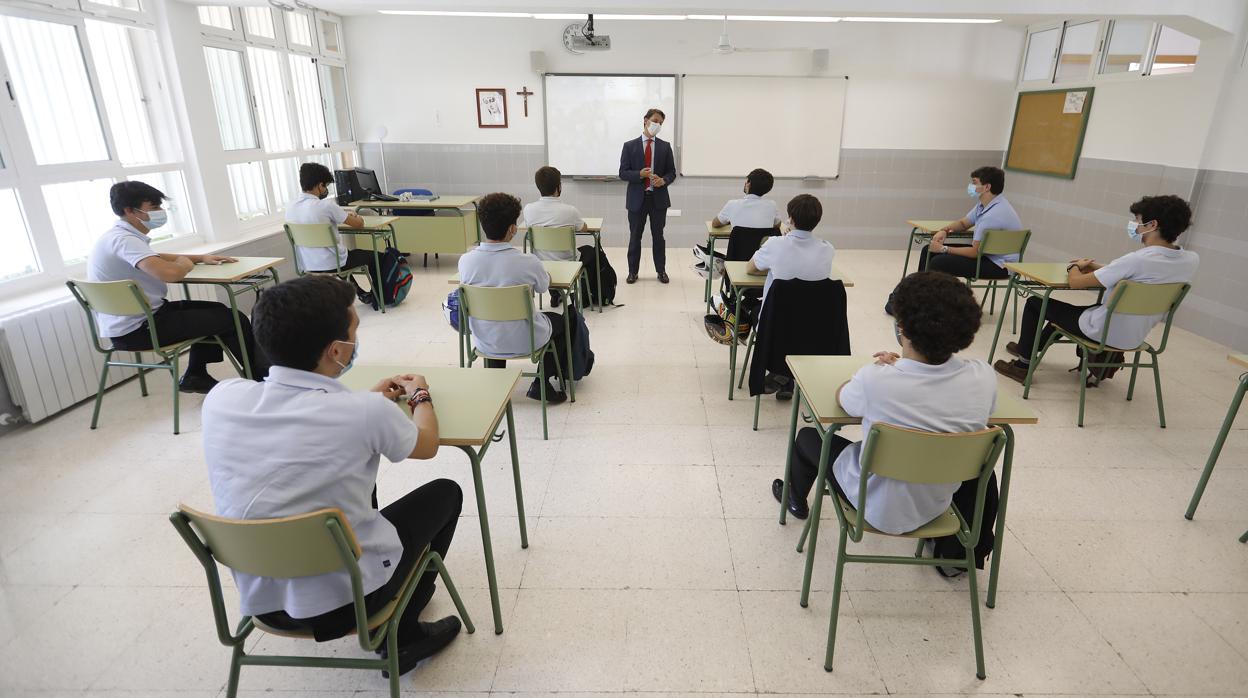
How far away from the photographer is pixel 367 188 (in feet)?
22.8

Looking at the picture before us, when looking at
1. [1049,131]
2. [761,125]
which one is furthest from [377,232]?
[1049,131]

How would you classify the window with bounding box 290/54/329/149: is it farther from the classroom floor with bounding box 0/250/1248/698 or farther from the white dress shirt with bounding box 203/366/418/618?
the white dress shirt with bounding box 203/366/418/618

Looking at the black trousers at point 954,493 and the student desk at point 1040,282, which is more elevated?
the student desk at point 1040,282

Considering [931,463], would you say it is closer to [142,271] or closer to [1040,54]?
[142,271]

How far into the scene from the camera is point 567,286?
11.4ft

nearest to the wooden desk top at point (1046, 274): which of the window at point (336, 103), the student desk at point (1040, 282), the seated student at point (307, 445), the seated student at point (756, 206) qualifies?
the student desk at point (1040, 282)

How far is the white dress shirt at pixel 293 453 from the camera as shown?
4.35 feet

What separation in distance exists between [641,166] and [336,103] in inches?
150

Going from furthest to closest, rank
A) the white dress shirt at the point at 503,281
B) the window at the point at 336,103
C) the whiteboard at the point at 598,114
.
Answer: the whiteboard at the point at 598,114, the window at the point at 336,103, the white dress shirt at the point at 503,281

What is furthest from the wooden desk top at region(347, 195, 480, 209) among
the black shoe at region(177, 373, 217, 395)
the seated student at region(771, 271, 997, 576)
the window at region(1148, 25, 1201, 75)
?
the window at region(1148, 25, 1201, 75)

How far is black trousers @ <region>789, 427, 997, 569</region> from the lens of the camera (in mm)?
2084

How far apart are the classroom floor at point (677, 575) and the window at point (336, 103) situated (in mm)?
4452

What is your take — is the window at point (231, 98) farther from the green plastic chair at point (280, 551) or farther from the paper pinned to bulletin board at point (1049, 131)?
the paper pinned to bulletin board at point (1049, 131)

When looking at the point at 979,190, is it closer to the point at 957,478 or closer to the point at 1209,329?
the point at 1209,329
